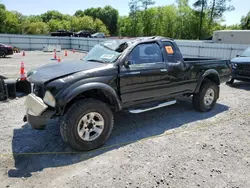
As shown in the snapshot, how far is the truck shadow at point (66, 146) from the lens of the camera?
348cm

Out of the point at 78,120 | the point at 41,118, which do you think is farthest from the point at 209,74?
the point at 41,118

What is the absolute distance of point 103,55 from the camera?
4.53 metres

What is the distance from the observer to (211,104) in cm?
593

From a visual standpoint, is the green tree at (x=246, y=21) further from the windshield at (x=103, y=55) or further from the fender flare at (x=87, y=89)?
the fender flare at (x=87, y=89)

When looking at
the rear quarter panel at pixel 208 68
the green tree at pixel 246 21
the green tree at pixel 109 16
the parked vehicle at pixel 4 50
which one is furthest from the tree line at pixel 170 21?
the rear quarter panel at pixel 208 68

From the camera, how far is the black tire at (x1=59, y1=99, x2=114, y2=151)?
355 cm

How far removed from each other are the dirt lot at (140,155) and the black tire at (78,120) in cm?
15

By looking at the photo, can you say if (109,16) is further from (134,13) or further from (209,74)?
(209,74)

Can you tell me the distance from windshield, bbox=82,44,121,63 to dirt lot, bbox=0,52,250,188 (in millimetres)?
1434

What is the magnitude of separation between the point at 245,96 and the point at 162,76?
4.31 m

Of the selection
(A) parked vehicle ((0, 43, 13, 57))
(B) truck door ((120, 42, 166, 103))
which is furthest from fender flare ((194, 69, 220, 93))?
(A) parked vehicle ((0, 43, 13, 57))

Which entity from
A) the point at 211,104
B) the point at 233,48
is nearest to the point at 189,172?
the point at 211,104

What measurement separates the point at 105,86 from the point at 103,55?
3.12 feet

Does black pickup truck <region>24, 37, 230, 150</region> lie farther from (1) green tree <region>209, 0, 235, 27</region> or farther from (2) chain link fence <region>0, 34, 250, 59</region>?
(1) green tree <region>209, 0, 235, 27</region>
